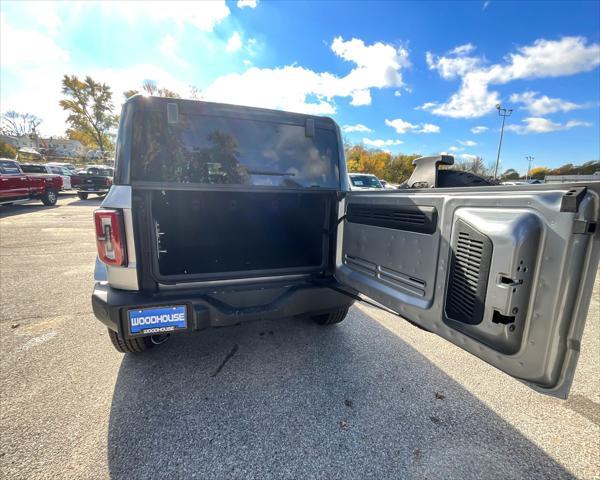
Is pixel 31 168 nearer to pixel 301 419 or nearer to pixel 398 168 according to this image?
pixel 301 419

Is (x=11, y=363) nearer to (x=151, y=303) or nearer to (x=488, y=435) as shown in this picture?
(x=151, y=303)

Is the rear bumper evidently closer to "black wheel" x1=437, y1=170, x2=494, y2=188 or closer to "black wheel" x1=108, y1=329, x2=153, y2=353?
"black wheel" x1=108, y1=329, x2=153, y2=353

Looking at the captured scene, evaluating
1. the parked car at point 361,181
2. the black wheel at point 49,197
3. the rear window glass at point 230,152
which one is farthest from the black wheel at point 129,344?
the black wheel at point 49,197

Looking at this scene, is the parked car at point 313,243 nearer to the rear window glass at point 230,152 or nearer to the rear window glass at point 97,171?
the rear window glass at point 230,152

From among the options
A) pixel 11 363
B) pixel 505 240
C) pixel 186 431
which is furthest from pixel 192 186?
pixel 11 363

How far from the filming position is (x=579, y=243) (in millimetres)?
1072

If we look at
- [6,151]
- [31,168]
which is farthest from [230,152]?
[6,151]

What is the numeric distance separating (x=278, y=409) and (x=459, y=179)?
231 cm

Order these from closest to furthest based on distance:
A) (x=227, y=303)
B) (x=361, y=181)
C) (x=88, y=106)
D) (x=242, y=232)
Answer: (x=227, y=303) → (x=242, y=232) → (x=361, y=181) → (x=88, y=106)

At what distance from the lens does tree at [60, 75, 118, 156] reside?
32250mm

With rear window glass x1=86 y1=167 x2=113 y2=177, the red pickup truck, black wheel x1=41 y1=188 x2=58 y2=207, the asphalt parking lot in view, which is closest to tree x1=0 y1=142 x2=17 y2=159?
rear window glass x1=86 y1=167 x2=113 y2=177

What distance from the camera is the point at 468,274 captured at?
4.73 ft

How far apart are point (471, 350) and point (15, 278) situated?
20.7 ft

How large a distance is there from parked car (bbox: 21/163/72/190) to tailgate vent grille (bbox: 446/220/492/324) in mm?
20308
